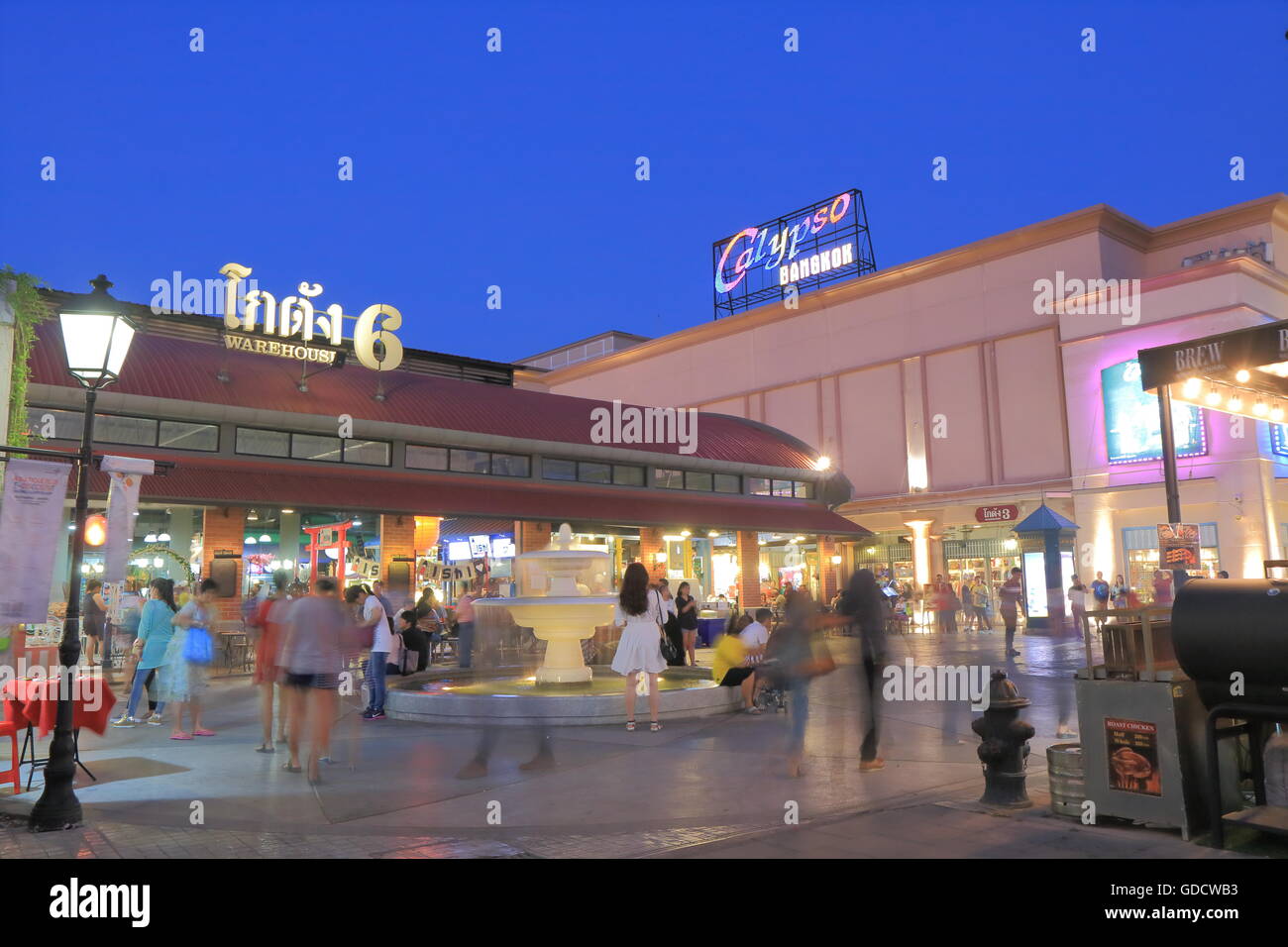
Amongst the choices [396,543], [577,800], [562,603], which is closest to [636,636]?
[562,603]

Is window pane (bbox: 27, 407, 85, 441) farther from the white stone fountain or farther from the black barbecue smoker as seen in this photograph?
the black barbecue smoker

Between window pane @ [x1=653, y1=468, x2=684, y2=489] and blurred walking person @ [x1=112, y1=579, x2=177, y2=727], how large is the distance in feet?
60.0

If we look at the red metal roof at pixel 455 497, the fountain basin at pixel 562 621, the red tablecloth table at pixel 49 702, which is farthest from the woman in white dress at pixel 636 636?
the red metal roof at pixel 455 497

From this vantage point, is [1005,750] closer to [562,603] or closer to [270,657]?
[562,603]

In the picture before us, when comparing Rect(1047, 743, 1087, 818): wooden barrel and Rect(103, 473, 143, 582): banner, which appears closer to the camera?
Rect(1047, 743, 1087, 818): wooden barrel

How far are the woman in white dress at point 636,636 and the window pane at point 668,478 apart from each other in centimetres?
1837

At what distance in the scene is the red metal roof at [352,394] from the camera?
67.4 ft

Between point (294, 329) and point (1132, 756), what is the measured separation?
81.6ft

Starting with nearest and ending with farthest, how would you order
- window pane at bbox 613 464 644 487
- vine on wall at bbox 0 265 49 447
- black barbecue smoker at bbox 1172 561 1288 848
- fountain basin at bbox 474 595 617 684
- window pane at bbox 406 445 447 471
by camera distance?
black barbecue smoker at bbox 1172 561 1288 848
vine on wall at bbox 0 265 49 447
fountain basin at bbox 474 595 617 684
window pane at bbox 406 445 447 471
window pane at bbox 613 464 644 487

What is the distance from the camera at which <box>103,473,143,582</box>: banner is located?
848cm

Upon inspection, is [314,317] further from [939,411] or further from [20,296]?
[939,411]

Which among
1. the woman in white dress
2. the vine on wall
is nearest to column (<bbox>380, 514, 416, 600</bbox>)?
the vine on wall

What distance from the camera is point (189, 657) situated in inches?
411

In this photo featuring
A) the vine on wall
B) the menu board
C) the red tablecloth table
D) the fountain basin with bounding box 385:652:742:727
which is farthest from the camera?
the fountain basin with bounding box 385:652:742:727
